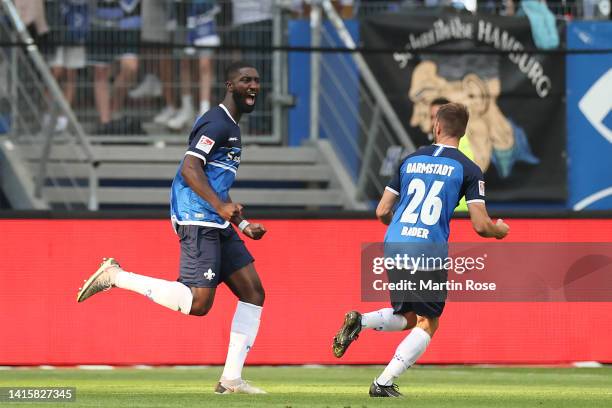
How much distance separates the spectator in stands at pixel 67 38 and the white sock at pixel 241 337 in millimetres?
6639

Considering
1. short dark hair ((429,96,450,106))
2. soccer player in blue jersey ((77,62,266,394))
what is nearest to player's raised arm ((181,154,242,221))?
soccer player in blue jersey ((77,62,266,394))

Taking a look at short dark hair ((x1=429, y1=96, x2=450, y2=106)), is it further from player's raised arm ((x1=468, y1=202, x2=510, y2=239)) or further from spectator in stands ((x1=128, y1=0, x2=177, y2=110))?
player's raised arm ((x1=468, y1=202, x2=510, y2=239))

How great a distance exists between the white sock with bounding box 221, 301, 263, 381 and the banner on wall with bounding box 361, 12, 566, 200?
23.2 feet

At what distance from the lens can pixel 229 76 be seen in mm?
9461

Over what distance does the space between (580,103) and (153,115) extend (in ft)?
15.5

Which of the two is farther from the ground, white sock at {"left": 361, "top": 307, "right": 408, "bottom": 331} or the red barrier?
white sock at {"left": 361, "top": 307, "right": 408, "bottom": 331}

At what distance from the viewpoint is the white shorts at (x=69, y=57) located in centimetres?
1577

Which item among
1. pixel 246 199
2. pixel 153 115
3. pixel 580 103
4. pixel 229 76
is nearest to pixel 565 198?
pixel 580 103

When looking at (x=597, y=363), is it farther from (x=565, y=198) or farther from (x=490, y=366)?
(x=565, y=198)

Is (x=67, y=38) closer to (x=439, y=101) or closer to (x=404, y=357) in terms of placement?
(x=439, y=101)

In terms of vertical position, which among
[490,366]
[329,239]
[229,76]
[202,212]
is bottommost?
[490,366]

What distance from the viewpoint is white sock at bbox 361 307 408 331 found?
8984 millimetres

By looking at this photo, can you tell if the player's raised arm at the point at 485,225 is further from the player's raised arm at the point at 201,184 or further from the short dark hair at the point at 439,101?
the short dark hair at the point at 439,101

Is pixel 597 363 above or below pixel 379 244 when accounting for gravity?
below
